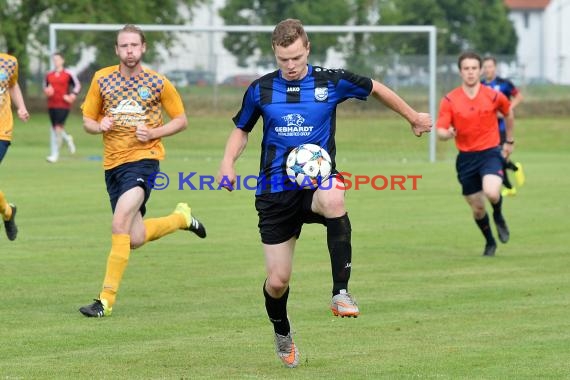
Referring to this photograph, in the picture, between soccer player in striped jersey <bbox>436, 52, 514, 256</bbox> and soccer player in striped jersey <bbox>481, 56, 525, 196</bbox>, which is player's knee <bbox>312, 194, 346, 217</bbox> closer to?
soccer player in striped jersey <bbox>436, 52, 514, 256</bbox>

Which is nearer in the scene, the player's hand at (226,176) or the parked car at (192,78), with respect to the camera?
the player's hand at (226,176)

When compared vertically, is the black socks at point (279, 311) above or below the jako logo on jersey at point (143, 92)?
below

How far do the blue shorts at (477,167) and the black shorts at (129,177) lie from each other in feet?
15.0

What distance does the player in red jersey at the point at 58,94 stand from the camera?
2667 centimetres

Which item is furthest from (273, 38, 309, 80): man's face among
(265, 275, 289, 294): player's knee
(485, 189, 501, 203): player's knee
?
(485, 189, 501, 203): player's knee

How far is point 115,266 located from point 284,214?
8.64ft

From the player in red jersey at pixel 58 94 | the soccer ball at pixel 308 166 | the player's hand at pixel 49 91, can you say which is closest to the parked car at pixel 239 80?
the player in red jersey at pixel 58 94

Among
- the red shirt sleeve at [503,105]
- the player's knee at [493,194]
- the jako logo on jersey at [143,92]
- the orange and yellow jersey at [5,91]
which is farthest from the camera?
the red shirt sleeve at [503,105]

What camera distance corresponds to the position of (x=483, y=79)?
20047 millimetres

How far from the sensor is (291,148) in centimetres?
753

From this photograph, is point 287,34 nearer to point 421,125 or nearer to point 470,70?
point 421,125

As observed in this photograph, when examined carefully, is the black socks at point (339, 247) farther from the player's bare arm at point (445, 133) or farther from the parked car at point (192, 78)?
the parked car at point (192, 78)

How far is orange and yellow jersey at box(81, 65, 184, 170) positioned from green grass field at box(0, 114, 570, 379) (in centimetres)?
119

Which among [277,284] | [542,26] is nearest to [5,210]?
[277,284]
